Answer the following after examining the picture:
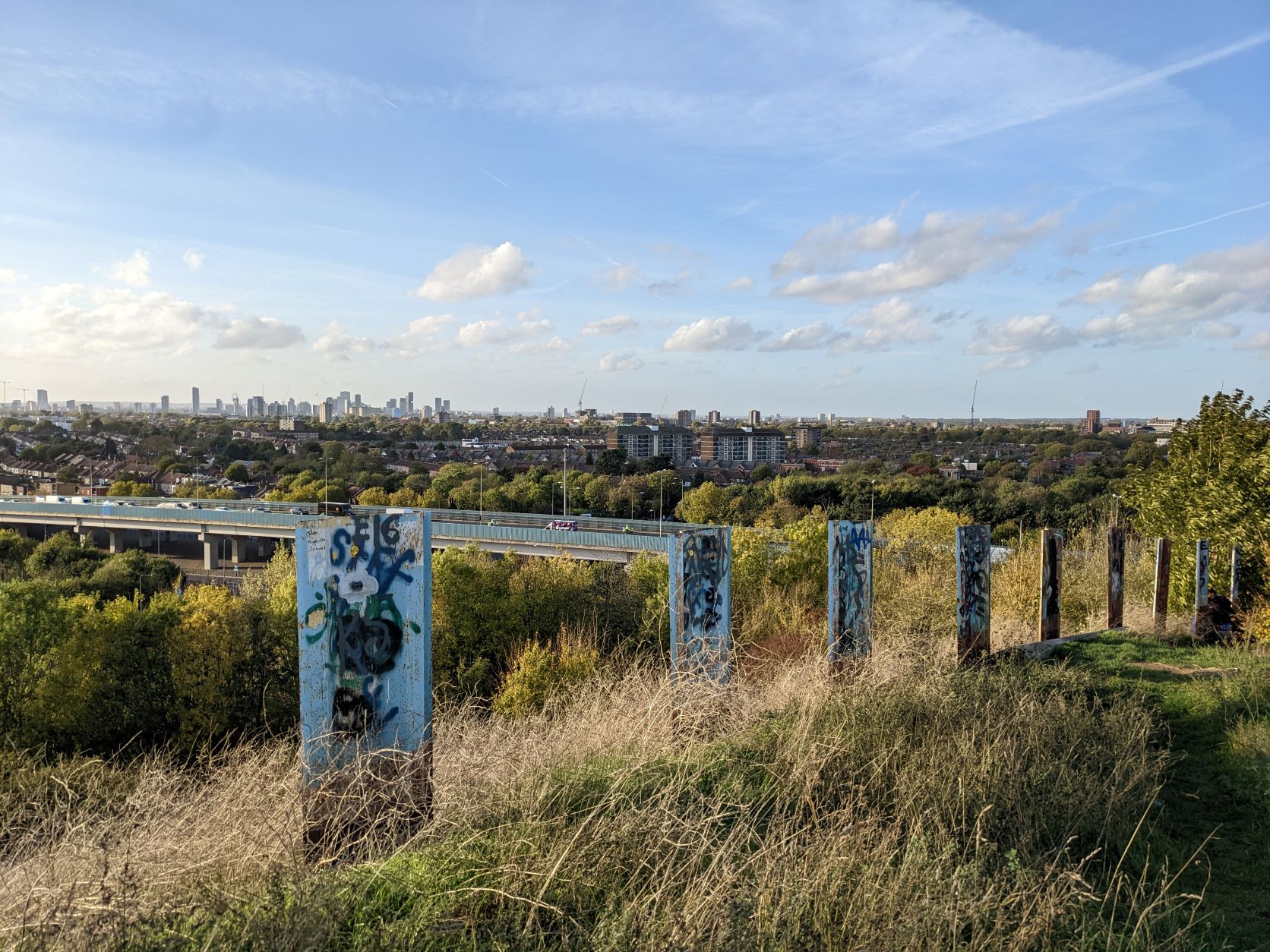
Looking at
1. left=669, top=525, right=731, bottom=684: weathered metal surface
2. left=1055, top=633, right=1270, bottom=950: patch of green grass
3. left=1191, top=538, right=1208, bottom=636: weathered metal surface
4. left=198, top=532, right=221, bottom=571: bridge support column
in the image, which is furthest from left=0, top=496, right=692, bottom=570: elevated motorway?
left=669, top=525, right=731, bottom=684: weathered metal surface

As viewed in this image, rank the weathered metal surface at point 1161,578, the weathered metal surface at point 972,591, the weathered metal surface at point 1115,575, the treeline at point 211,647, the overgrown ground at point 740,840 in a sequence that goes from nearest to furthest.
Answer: the overgrown ground at point 740,840 < the weathered metal surface at point 972,591 < the weathered metal surface at point 1115,575 < the weathered metal surface at point 1161,578 < the treeline at point 211,647

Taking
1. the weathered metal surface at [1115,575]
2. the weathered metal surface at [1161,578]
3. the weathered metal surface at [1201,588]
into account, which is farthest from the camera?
the weathered metal surface at [1161,578]

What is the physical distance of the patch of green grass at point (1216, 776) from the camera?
515cm

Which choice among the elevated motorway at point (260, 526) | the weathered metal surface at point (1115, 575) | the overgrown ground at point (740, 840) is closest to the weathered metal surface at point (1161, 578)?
the weathered metal surface at point (1115, 575)

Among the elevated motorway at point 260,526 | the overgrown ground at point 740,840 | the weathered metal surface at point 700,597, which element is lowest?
the elevated motorway at point 260,526

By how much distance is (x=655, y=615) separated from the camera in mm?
22031

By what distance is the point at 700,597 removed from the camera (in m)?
8.23

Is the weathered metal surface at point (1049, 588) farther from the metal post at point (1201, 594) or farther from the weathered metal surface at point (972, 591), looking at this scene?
the metal post at point (1201, 594)

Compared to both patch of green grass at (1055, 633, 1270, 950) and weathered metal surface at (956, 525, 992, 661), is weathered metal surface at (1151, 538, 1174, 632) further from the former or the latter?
weathered metal surface at (956, 525, 992, 661)

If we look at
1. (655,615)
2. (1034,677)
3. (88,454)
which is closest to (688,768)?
(1034,677)

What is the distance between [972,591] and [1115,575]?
15.5 feet

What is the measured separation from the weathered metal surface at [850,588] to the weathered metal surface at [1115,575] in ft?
20.8

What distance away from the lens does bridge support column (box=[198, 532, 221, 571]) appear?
5588 centimetres

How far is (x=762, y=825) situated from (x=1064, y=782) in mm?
2095
